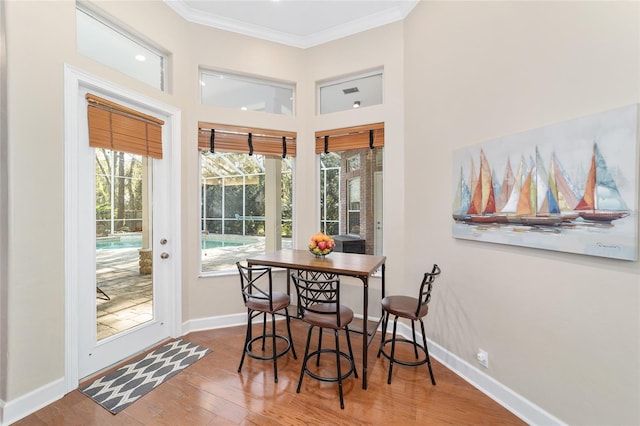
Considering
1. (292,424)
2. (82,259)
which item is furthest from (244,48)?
(292,424)

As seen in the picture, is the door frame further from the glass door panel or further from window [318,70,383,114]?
window [318,70,383,114]

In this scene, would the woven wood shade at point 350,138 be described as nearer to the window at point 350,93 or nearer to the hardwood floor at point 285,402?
the window at point 350,93

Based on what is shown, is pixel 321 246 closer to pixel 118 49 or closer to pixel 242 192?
pixel 242 192

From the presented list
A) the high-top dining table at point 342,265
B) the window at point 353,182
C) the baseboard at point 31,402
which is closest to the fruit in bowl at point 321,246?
the high-top dining table at point 342,265

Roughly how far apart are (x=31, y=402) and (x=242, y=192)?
8.36 ft

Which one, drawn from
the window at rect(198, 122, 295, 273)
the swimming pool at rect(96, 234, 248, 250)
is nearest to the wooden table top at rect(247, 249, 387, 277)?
the window at rect(198, 122, 295, 273)

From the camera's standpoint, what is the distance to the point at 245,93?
3.54 metres

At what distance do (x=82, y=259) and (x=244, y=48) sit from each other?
112 inches

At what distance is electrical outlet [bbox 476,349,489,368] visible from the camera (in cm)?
219

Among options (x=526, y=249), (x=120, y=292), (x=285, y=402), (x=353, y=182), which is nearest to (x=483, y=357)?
(x=526, y=249)

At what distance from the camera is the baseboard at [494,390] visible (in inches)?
71.7

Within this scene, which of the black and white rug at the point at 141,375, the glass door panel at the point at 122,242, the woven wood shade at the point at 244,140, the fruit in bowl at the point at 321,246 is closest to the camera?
the black and white rug at the point at 141,375

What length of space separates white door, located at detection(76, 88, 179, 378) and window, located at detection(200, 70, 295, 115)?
81 centimetres

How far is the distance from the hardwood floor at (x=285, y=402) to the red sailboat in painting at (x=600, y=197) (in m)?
1.48
